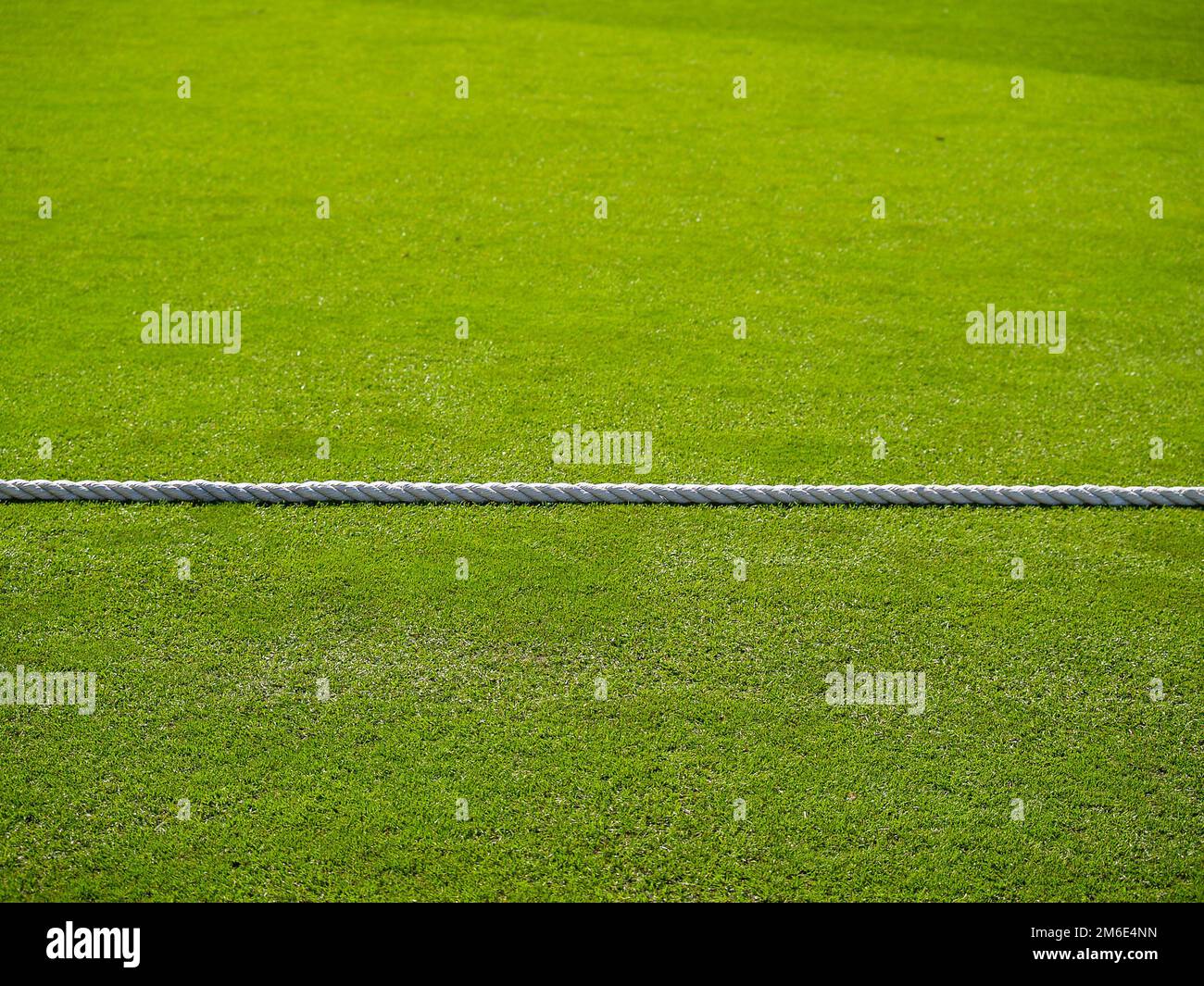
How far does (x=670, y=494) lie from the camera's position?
3775 mm

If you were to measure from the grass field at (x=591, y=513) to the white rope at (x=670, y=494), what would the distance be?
62mm

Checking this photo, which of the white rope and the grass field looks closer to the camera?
the grass field

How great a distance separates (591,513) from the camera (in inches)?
148

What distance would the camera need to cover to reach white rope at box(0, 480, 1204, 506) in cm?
372

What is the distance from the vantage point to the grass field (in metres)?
2.63

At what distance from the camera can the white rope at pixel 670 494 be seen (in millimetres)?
3721

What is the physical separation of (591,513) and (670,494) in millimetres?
297

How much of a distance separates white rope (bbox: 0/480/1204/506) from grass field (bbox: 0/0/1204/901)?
62 millimetres

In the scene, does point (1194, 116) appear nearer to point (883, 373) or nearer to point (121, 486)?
point (883, 373)

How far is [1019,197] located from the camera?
6.66 metres

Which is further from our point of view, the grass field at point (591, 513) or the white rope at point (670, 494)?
the white rope at point (670, 494)

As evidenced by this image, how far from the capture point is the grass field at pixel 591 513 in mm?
2631
